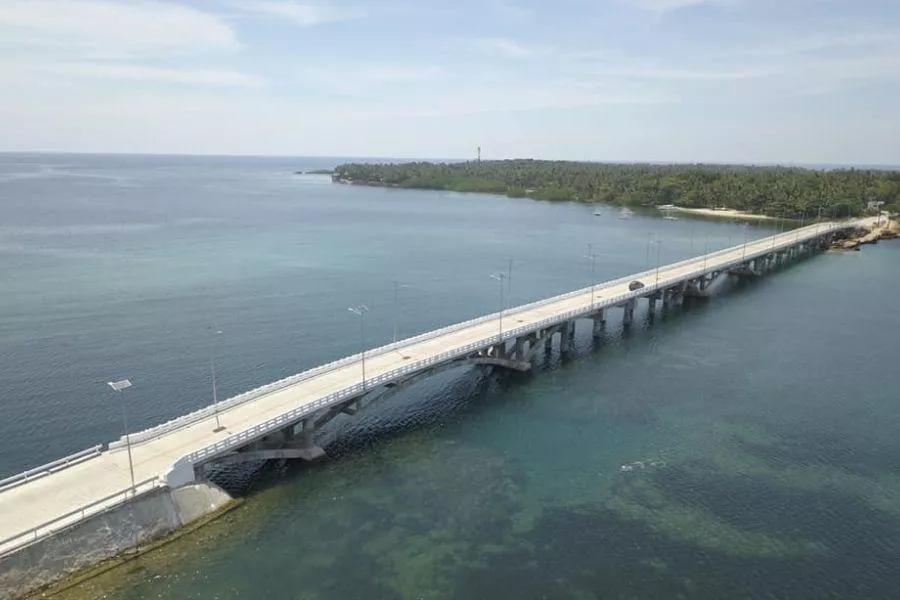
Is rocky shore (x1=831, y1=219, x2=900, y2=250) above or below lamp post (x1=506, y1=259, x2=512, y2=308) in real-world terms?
above

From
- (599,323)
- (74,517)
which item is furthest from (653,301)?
(74,517)

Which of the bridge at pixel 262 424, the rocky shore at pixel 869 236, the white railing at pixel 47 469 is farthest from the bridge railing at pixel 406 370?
the rocky shore at pixel 869 236

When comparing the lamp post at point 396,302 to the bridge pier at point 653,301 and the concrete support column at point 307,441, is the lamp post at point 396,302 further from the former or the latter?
the bridge pier at point 653,301

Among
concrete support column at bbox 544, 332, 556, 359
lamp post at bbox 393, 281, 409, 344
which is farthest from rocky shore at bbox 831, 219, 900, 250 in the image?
concrete support column at bbox 544, 332, 556, 359

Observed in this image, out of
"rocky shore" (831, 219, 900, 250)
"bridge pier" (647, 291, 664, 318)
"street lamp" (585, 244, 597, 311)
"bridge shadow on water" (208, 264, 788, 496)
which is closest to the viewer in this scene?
"bridge shadow on water" (208, 264, 788, 496)

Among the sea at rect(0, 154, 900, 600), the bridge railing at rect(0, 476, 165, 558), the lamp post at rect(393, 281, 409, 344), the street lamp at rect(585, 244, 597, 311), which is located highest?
the street lamp at rect(585, 244, 597, 311)

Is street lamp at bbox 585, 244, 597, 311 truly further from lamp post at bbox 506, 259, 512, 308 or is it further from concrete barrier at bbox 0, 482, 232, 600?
concrete barrier at bbox 0, 482, 232, 600

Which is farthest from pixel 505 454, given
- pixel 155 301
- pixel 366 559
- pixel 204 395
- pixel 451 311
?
pixel 155 301

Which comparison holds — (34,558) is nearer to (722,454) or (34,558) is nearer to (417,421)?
(417,421)
